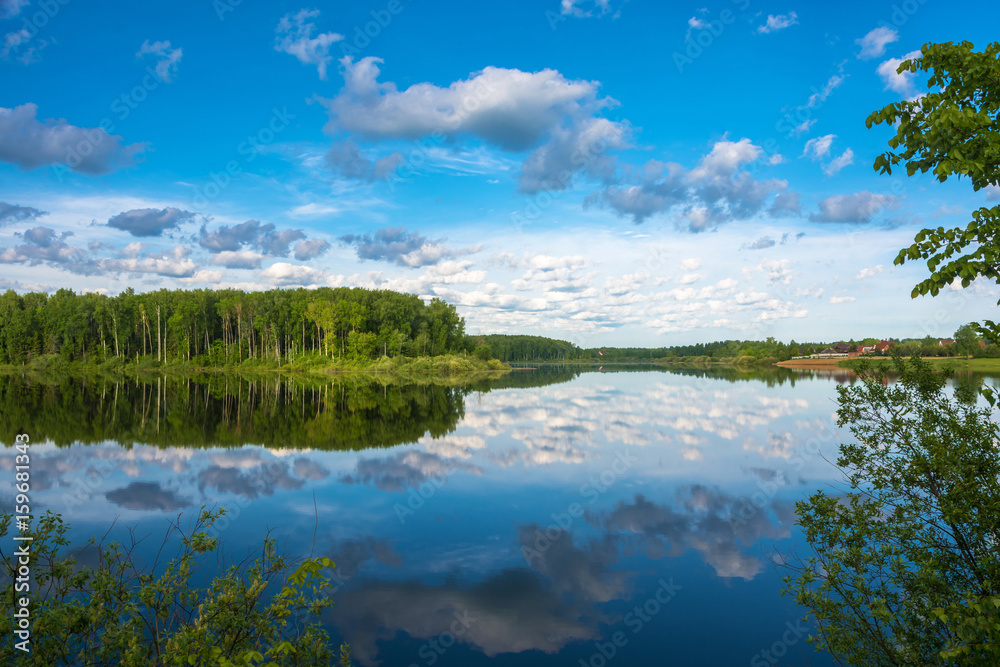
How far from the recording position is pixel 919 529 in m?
5.31

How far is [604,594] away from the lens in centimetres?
809

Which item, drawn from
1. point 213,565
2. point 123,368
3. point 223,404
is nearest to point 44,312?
point 123,368

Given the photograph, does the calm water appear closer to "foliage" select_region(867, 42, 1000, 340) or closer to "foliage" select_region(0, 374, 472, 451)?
"foliage" select_region(0, 374, 472, 451)

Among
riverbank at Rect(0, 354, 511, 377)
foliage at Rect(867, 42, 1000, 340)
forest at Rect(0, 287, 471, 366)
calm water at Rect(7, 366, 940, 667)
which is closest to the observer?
foliage at Rect(867, 42, 1000, 340)

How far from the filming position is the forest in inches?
3297

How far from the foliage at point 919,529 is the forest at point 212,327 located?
80.8 meters

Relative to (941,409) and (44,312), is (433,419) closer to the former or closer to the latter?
(941,409)

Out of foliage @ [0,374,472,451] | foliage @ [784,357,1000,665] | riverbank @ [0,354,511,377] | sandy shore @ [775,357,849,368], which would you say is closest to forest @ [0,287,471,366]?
riverbank @ [0,354,511,377]

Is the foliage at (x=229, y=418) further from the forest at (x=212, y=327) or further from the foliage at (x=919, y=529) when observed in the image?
the forest at (x=212, y=327)

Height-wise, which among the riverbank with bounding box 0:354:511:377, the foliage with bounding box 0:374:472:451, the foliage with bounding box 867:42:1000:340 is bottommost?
the foliage with bounding box 0:374:472:451

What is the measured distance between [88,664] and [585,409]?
2995cm

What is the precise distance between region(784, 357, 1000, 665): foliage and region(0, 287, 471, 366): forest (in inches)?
3181

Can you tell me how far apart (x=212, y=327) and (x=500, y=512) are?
97.7 m

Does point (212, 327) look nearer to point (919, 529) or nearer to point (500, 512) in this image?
point (500, 512)
